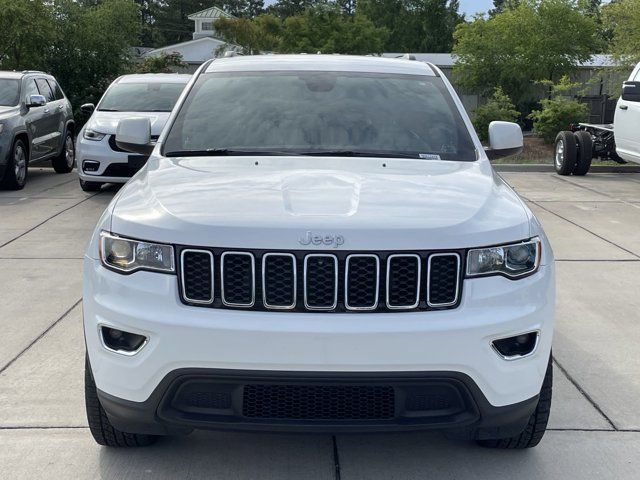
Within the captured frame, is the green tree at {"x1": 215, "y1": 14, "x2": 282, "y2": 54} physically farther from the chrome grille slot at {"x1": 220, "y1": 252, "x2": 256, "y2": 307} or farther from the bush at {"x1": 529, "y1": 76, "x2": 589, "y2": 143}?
the chrome grille slot at {"x1": 220, "y1": 252, "x2": 256, "y2": 307}

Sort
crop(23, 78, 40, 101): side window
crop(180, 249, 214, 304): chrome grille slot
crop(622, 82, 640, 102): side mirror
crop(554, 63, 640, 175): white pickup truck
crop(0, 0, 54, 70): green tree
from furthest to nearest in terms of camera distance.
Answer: crop(0, 0, 54, 70): green tree → crop(554, 63, 640, 175): white pickup truck → crop(23, 78, 40, 101): side window → crop(622, 82, 640, 102): side mirror → crop(180, 249, 214, 304): chrome grille slot

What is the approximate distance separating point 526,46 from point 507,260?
1177 inches

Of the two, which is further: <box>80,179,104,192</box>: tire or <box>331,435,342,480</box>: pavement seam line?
<box>80,179,104,192</box>: tire

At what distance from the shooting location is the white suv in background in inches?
444

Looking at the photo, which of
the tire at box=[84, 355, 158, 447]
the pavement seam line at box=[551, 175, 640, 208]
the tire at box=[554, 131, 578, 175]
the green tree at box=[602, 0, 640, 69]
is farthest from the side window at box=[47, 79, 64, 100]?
the green tree at box=[602, 0, 640, 69]

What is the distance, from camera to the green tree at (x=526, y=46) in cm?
3139

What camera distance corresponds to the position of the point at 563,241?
8734 millimetres

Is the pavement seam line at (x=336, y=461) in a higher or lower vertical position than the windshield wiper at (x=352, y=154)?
lower

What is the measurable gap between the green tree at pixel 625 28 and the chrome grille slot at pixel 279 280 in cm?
1833

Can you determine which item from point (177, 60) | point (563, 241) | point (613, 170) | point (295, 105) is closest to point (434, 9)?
point (177, 60)

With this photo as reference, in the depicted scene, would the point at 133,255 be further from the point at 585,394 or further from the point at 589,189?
the point at 589,189

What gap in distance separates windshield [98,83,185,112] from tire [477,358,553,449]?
928 centimetres

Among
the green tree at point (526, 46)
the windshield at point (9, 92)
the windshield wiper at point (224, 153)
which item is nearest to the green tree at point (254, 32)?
the green tree at point (526, 46)

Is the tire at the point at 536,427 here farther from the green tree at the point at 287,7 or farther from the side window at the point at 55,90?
the green tree at the point at 287,7
